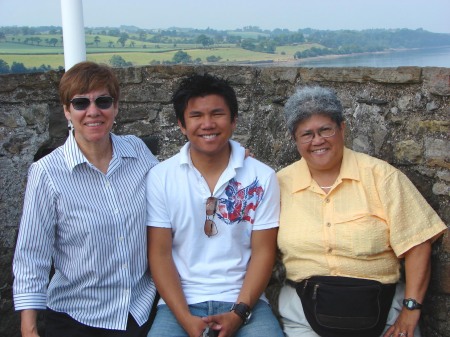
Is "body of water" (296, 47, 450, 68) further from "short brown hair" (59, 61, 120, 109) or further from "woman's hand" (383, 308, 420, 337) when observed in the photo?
"short brown hair" (59, 61, 120, 109)

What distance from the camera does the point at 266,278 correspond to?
9.18 ft

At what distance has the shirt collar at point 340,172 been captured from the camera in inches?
109

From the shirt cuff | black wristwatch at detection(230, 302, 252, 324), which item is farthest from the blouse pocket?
the shirt cuff

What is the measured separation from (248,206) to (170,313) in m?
0.57

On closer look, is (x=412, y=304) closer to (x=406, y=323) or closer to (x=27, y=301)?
(x=406, y=323)

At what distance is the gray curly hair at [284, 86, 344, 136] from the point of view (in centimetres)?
275

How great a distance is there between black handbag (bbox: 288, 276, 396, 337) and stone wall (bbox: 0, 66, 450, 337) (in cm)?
44

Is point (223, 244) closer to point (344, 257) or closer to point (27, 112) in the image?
point (344, 257)

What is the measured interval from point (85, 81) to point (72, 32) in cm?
124

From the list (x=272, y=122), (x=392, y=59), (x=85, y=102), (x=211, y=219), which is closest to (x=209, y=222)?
(x=211, y=219)

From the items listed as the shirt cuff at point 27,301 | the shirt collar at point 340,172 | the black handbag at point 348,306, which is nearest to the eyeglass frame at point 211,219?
the shirt collar at point 340,172

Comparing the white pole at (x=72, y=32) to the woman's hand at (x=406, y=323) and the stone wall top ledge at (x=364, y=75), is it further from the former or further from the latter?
the woman's hand at (x=406, y=323)

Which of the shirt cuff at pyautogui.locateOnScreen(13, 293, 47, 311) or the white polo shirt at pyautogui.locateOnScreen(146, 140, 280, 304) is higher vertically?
the white polo shirt at pyautogui.locateOnScreen(146, 140, 280, 304)

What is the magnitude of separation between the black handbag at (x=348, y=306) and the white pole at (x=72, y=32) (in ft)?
6.54
